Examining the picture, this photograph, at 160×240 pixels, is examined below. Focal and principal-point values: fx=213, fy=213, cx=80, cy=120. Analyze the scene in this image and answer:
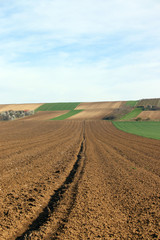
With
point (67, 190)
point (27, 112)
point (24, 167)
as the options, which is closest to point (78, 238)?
point (67, 190)

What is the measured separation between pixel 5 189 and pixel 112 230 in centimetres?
468

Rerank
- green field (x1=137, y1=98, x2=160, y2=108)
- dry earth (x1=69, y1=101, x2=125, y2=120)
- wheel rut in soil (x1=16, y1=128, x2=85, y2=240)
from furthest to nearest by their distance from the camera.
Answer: green field (x1=137, y1=98, x2=160, y2=108) → dry earth (x1=69, y1=101, x2=125, y2=120) → wheel rut in soil (x1=16, y1=128, x2=85, y2=240)

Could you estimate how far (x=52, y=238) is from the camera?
499cm

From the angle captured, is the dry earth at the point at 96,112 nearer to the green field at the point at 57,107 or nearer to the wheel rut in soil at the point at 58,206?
the green field at the point at 57,107

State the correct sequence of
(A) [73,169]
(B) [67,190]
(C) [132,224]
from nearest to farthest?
(C) [132,224] < (B) [67,190] < (A) [73,169]

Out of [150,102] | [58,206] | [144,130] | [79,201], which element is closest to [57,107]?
[150,102]

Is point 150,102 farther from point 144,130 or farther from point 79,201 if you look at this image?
point 79,201

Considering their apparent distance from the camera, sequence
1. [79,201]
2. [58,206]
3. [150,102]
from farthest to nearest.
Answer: [150,102] → [79,201] → [58,206]

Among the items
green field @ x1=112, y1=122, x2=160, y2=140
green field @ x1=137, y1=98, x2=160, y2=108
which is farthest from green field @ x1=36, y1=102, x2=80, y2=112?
green field @ x1=112, y1=122, x2=160, y2=140

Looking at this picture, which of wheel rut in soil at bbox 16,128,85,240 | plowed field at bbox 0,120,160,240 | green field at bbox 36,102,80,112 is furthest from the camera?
green field at bbox 36,102,80,112

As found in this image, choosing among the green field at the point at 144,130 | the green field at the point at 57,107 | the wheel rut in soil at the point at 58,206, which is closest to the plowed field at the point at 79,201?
the wheel rut in soil at the point at 58,206

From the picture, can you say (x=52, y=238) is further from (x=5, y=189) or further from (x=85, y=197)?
(x=5, y=189)

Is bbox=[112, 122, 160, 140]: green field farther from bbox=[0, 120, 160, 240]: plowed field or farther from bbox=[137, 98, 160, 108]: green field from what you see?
bbox=[137, 98, 160, 108]: green field

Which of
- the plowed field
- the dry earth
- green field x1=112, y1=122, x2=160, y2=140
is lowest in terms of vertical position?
green field x1=112, y1=122, x2=160, y2=140
